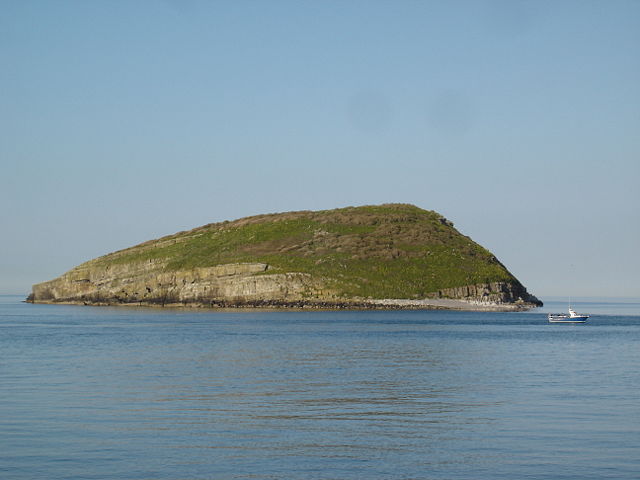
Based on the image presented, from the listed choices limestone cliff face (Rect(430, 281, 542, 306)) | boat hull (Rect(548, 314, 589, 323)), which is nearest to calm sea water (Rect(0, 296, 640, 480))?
boat hull (Rect(548, 314, 589, 323))

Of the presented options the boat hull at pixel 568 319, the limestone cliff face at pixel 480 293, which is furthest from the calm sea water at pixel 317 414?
the limestone cliff face at pixel 480 293

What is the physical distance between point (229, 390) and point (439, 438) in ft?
53.5

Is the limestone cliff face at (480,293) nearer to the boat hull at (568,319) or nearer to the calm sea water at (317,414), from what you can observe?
the boat hull at (568,319)

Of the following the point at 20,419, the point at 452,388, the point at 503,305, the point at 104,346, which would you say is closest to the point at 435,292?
the point at 503,305

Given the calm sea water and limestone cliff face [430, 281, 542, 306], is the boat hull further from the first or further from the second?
the calm sea water

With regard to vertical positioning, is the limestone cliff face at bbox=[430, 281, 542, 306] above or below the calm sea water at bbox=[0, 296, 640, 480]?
above

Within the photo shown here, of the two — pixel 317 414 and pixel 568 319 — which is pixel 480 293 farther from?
pixel 317 414

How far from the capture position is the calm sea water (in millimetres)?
26328

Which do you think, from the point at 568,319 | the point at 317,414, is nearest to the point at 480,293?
the point at 568,319

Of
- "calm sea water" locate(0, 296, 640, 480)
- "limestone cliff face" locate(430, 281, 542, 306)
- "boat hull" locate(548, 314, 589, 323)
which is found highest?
"limestone cliff face" locate(430, 281, 542, 306)

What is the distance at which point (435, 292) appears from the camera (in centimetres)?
18838

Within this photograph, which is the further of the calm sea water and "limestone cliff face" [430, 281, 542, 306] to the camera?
"limestone cliff face" [430, 281, 542, 306]

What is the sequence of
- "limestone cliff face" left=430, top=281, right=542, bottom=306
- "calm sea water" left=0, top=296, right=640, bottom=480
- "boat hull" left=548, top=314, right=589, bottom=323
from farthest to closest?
"limestone cliff face" left=430, top=281, right=542, bottom=306, "boat hull" left=548, top=314, right=589, bottom=323, "calm sea water" left=0, top=296, right=640, bottom=480

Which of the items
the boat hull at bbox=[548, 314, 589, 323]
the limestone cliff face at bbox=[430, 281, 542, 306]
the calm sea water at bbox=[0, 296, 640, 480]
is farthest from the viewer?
the limestone cliff face at bbox=[430, 281, 542, 306]
